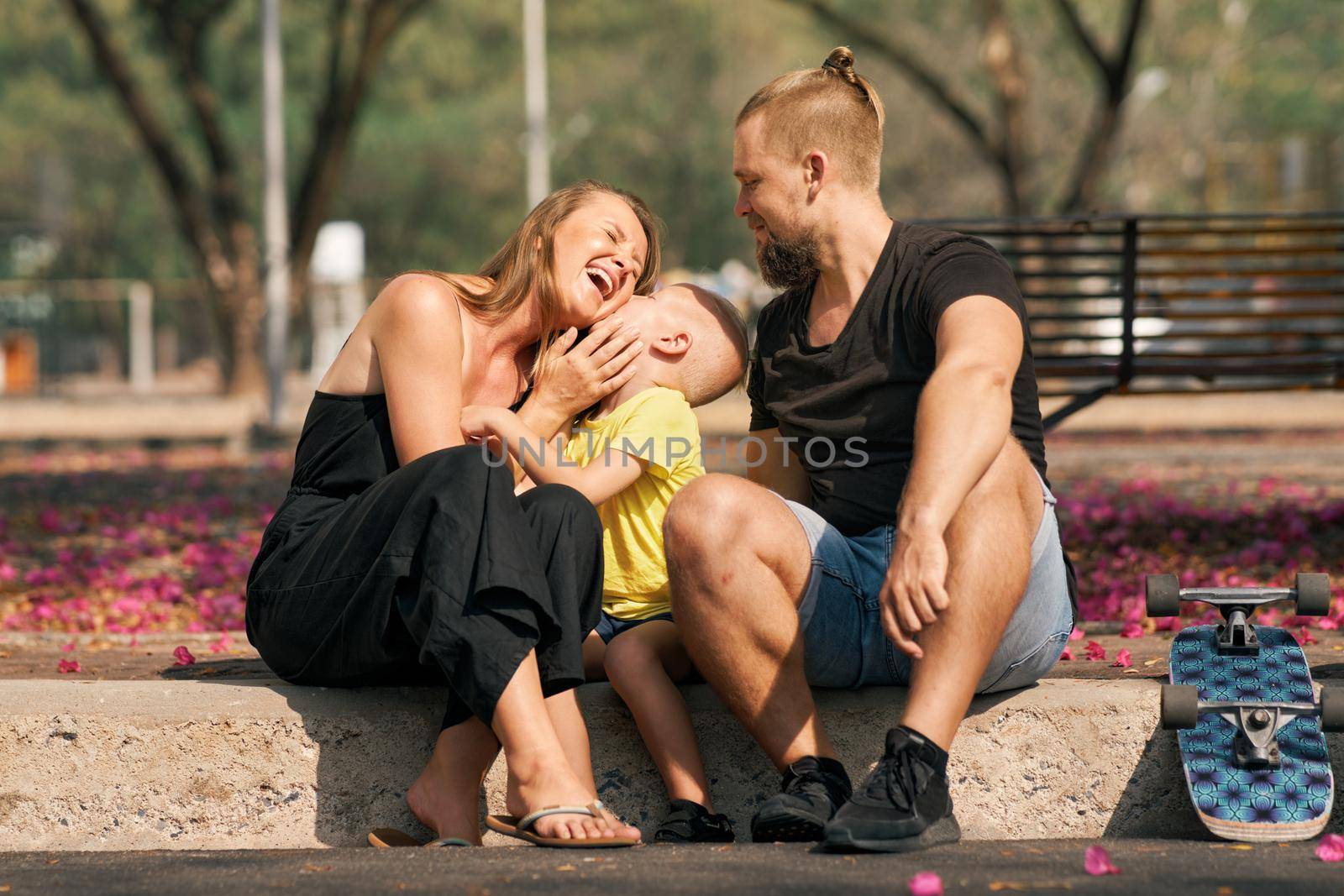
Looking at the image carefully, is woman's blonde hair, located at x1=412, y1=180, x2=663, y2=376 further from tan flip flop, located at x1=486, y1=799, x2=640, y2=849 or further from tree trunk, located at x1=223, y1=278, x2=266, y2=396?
tree trunk, located at x1=223, y1=278, x2=266, y2=396

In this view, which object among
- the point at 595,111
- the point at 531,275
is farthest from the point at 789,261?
the point at 595,111

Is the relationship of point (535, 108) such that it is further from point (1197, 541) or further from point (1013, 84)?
point (1197, 541)

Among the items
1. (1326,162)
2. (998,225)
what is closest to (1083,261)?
(1326,162)

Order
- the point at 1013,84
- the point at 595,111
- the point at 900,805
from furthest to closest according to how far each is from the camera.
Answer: the point at 595,111 → the point at 1013,84 → the point at 900,805

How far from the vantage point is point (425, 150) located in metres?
37.1

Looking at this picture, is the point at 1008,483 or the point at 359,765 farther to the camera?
the point at 359,765

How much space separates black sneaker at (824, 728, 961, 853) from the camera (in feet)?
9.07

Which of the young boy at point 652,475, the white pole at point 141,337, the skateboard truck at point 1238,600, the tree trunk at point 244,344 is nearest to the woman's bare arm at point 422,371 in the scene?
the young boy at point 652,475

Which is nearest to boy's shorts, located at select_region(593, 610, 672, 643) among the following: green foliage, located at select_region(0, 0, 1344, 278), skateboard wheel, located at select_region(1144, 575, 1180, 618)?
skateboard wheel, located at select_region(1144, 575, 1180, 618)

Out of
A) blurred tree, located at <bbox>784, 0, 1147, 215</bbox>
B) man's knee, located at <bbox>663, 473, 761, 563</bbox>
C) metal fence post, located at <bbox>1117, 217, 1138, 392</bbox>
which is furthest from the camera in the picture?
blurred tree, located at <bbox>784, 0, 1147, 215</bbox>

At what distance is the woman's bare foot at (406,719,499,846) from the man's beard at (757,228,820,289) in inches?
45.5

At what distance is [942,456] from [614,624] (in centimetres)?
92

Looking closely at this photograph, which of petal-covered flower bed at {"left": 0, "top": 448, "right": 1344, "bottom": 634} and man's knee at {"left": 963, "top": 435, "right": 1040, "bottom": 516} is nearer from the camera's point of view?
man's knee at {"left": 963, "top": 435, "right": 1040, "bottom": 516}

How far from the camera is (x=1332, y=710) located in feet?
9.68
